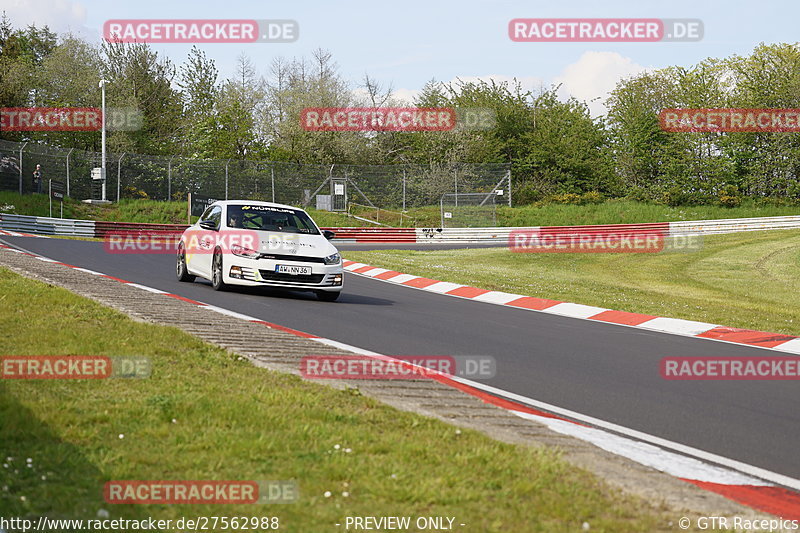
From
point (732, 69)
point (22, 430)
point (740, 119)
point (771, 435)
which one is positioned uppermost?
point (732, 69)

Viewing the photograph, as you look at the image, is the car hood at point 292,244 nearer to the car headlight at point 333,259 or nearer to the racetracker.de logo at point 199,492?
the car headlight at point 333,259

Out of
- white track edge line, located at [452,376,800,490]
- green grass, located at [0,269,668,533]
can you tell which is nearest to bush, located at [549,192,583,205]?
white track edge line, located at [452,376,800,490]

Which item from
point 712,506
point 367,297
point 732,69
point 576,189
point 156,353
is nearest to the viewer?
point 712,506

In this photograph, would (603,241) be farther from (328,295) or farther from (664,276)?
(328,295)

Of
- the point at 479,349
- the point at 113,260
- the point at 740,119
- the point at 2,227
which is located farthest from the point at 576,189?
the point at 479,349

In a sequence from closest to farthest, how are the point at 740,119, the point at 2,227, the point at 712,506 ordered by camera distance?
the point at 712,506, the point at 2,227, the point at 740,119

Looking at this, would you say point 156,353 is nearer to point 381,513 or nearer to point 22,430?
point 22,430

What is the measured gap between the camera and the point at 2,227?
33.6 meters

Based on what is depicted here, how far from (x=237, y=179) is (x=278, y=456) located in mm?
40224

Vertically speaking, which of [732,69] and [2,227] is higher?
[732,69]

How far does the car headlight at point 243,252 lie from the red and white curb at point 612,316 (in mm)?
4709

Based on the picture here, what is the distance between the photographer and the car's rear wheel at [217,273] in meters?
14.5

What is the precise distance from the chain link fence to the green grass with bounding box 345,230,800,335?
50.2 ft

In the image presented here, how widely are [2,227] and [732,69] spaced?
5605 cm
